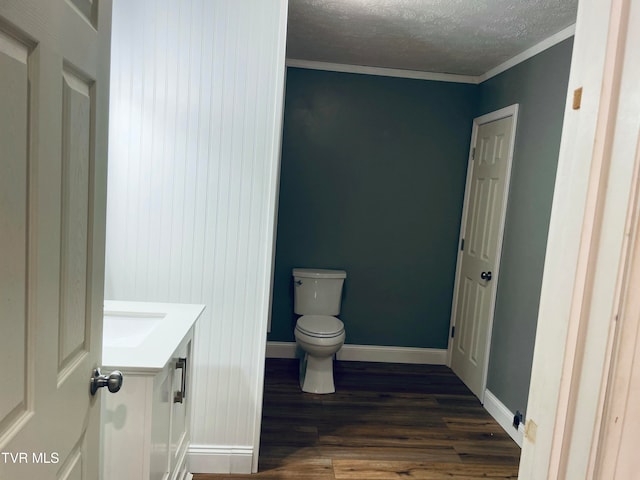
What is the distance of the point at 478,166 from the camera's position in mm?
3410

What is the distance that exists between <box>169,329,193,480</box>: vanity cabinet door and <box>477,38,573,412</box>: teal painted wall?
1.86 metres

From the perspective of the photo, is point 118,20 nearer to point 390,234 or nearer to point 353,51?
point 353,51

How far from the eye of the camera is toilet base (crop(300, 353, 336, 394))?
3127mm

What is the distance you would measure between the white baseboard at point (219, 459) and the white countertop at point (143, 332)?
2.52 ft

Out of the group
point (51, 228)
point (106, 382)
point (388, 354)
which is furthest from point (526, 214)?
point (51, 228)

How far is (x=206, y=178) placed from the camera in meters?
2.08

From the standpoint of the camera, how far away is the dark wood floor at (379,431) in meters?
2.31

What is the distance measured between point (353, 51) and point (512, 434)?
268cm

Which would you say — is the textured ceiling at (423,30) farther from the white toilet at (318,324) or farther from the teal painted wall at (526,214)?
the white toilet at (318,324)

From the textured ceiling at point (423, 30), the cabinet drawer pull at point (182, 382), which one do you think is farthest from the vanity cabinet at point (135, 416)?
the textured ceiling at point (423, 30)

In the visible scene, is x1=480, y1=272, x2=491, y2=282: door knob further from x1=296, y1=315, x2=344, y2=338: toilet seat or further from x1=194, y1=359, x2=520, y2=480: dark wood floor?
x1=296, y1=315, x2=344, y2=338: toilet seat

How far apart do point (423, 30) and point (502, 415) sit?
7.91ft

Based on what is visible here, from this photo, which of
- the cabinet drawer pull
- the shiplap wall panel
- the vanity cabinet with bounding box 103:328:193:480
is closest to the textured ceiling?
the shiplap wall panel

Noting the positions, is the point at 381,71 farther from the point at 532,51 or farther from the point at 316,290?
the point at 316,290
